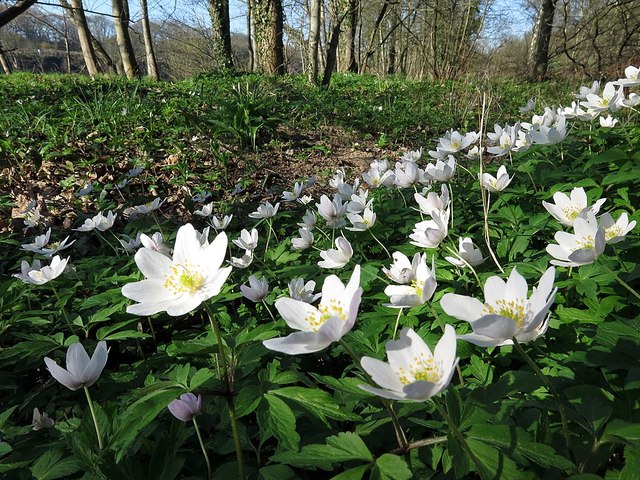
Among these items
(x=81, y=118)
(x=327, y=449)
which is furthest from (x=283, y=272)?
(x=81, y=118)

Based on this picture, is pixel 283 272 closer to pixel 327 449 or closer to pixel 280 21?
pixel 327 449

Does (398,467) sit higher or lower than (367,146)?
lower

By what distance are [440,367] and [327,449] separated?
0.33 m

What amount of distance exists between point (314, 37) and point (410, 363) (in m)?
8.76

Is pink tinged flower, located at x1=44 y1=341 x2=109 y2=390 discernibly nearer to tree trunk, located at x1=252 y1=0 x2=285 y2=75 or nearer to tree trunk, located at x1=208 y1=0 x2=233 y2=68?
tree trunk, located at x1=252 y1=0 x2=285 y2=75

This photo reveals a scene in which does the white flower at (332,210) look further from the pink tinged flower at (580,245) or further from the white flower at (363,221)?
the pink tinged flower at (580,245)

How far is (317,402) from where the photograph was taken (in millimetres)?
1119

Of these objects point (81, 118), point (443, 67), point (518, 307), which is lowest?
point (518, 307)

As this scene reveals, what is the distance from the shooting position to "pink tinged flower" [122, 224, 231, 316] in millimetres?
1203

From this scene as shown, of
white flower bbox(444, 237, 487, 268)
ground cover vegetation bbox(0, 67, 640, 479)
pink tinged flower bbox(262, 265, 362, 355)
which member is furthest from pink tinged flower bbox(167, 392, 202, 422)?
white flower bbox(444, 237, 487, 268)

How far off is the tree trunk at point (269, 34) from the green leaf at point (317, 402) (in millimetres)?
11269

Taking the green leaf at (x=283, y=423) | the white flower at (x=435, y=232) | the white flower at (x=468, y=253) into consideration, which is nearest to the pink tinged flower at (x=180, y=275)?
the green leaf at (x=283, y=423)

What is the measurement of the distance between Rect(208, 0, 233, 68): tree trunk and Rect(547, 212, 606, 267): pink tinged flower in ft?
40.9

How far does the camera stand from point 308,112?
7156mm
